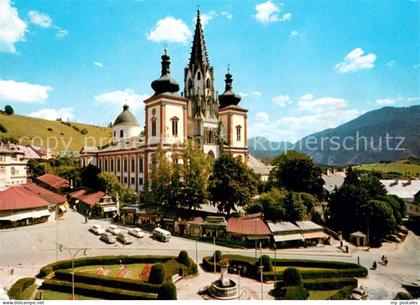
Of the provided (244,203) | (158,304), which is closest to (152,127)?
(244,203)

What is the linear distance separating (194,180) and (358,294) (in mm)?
21619

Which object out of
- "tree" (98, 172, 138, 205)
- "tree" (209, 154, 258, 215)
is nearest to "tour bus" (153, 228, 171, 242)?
"tree" (209, 154, 258, 215)

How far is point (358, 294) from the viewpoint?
20266 mm

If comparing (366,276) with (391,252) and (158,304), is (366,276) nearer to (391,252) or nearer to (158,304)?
Answer: (391,252)

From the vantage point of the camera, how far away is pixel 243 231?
31.9m

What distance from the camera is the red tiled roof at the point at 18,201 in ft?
117

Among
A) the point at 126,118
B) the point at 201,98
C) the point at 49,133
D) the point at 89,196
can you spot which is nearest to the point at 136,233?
the point at 89,196

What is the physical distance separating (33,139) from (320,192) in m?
107

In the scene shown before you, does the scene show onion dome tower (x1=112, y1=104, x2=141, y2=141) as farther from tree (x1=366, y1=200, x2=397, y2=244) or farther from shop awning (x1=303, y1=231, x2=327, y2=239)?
tree (x1=366, y1=200, x2=397, y2=244)

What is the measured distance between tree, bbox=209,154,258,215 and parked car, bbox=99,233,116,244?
503 inches

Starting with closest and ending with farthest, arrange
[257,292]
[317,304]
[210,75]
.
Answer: [317,304], [257,292], [210,75]

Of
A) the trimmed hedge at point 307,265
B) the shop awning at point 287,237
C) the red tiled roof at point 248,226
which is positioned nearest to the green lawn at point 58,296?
the trimmed hedge at point 307,265

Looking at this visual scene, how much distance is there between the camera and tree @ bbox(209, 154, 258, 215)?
3691cm

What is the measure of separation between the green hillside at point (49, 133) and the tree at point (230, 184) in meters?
93.3
